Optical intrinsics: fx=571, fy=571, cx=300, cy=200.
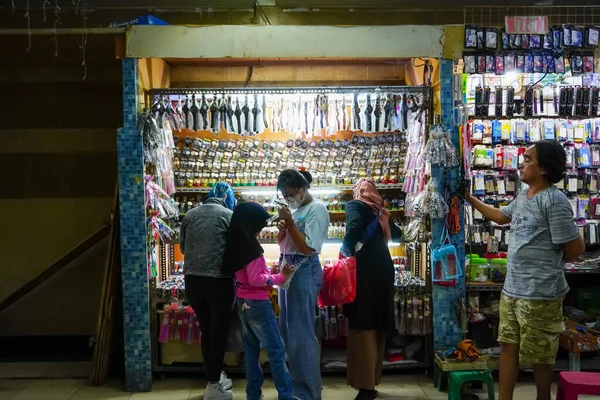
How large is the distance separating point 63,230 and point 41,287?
0.70 m

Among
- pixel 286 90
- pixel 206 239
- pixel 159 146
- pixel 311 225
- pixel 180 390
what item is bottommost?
pixel 180 390

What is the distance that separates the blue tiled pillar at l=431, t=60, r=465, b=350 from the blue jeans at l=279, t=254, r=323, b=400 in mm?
1309

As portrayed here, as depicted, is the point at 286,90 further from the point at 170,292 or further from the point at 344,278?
the point at 170,292

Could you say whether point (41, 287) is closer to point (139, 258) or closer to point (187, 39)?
point (139, 258)

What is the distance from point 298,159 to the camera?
589cm

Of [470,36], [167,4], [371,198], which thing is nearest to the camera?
[371,198]

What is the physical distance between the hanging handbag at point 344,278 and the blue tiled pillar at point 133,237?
170 centimetres

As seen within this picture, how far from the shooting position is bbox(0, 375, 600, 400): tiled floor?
195 inches

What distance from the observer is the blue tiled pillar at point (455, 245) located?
5.05 metres

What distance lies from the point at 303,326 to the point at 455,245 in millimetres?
1628

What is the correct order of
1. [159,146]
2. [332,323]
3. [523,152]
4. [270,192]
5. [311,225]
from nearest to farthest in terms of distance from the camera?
[311,225] < [159,146] < [332,323] < [523,152] < [270,192]

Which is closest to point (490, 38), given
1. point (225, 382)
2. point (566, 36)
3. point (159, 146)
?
point (566, 36)

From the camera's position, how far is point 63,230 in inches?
257

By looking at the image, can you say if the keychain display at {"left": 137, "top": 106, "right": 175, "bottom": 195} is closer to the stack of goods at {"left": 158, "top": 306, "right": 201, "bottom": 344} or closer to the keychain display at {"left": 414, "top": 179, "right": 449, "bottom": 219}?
the stack of goods at {"left": 158, "top": 306, "right": 201, "bottom": 344}
